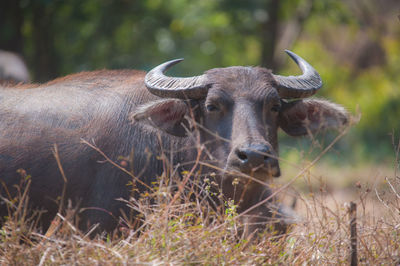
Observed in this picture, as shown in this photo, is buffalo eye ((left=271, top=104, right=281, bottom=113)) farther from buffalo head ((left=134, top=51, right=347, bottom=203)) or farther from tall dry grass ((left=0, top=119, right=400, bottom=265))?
tall dry grass ((left=0, top=119, right=400, bottom=265))

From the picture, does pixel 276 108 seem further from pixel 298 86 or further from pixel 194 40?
pixel 194 40

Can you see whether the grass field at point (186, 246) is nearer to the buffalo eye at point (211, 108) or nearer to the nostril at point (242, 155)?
the nostril at point (242, 155)

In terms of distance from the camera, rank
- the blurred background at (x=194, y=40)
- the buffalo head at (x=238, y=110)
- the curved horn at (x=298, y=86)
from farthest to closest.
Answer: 1. the blurred background at (x=194, y=40)
2. the curved horn at (x=298, y=86)
3. the buffalo head at (x=238, y=110)

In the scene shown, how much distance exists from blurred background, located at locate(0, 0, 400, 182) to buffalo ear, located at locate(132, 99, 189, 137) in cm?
689

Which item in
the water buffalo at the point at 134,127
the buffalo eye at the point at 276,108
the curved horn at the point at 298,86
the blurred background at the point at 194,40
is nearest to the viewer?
the water buffalo at the point at 134,127

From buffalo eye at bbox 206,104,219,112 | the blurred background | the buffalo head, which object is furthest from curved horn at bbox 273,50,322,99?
the blurred background

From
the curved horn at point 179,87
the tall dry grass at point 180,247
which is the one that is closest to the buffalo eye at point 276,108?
the curved horn at point 179,87

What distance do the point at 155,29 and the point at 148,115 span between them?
9461mm

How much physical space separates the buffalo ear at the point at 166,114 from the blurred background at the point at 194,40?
271 inches

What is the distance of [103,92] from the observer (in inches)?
211

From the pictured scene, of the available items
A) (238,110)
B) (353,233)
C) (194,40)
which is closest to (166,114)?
(238,110)

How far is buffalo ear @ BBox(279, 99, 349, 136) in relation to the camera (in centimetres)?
518

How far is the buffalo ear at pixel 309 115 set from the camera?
5.18 metres

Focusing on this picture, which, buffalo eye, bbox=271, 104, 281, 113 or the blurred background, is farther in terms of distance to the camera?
the blurred background
